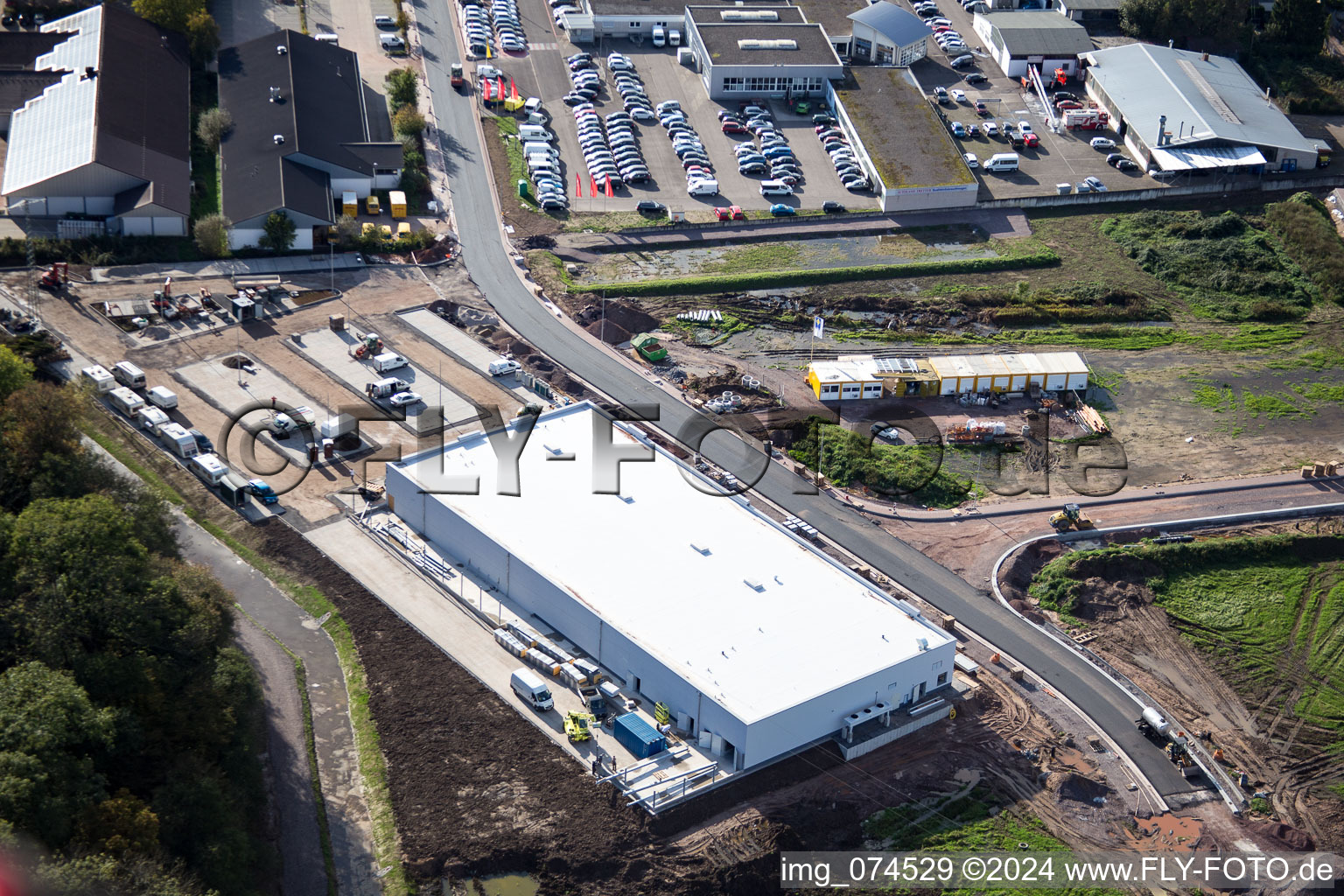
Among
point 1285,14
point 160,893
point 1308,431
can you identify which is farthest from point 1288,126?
point 160,893

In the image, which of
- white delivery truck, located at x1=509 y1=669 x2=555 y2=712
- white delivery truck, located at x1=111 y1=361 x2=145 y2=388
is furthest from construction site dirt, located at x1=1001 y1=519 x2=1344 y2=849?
white delivery truck, located at x1=111 y1=361 x2=145 y2=388

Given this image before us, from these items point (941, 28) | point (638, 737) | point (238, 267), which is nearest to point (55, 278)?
point (238, 267)

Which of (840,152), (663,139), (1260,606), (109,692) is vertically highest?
(840,152)

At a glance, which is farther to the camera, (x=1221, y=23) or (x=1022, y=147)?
(x=1221, y=23)

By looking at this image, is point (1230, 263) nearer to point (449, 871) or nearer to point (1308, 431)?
point (1308, 431)

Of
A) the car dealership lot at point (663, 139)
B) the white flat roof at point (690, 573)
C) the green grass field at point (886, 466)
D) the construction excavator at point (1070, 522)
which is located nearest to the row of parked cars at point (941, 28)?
the car dealership lot at point (663, 139)

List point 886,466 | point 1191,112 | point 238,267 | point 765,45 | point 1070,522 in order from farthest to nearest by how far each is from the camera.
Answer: point 765,45 → point 1191,112 → point 238,267 → point 886,466 → point 1070,522

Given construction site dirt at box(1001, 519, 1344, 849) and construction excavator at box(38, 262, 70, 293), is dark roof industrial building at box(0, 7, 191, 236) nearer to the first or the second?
construction excavator at box(38, 262, 70, 293)

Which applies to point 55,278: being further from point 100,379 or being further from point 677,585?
point 677,585
